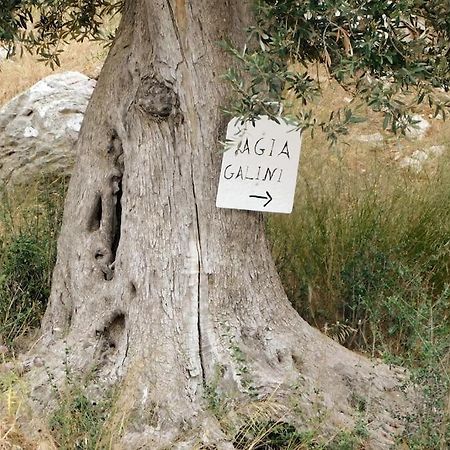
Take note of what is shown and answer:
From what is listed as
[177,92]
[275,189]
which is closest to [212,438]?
[275,189]

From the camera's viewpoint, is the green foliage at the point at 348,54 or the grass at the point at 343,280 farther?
the grass at the point at 343,280

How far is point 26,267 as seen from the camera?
14.7 ft

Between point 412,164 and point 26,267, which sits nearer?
point 26,267

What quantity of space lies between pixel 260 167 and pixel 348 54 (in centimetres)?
61

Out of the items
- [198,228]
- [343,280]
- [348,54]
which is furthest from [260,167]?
[343,280]

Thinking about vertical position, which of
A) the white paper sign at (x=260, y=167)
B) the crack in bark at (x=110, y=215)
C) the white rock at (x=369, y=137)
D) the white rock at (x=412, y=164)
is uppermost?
the white rock at (x=369, y=137)

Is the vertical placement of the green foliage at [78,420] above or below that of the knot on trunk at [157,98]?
below

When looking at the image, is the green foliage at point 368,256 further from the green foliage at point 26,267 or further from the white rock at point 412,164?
the green foliage at point 26,267

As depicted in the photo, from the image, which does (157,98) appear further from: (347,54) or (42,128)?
(42,128)

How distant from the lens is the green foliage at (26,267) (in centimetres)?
420

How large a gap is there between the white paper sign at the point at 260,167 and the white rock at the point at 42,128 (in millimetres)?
3363

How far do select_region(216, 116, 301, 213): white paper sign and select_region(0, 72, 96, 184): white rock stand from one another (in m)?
3.36

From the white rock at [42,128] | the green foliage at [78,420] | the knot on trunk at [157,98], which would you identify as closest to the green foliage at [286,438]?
the green foliage at [78,420]

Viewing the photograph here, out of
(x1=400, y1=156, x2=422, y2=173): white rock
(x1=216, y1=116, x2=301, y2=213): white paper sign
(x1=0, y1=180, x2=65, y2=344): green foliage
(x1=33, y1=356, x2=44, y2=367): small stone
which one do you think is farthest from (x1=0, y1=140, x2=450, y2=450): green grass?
(x1=400, y1=156, x2=422, y2=173): white rock
